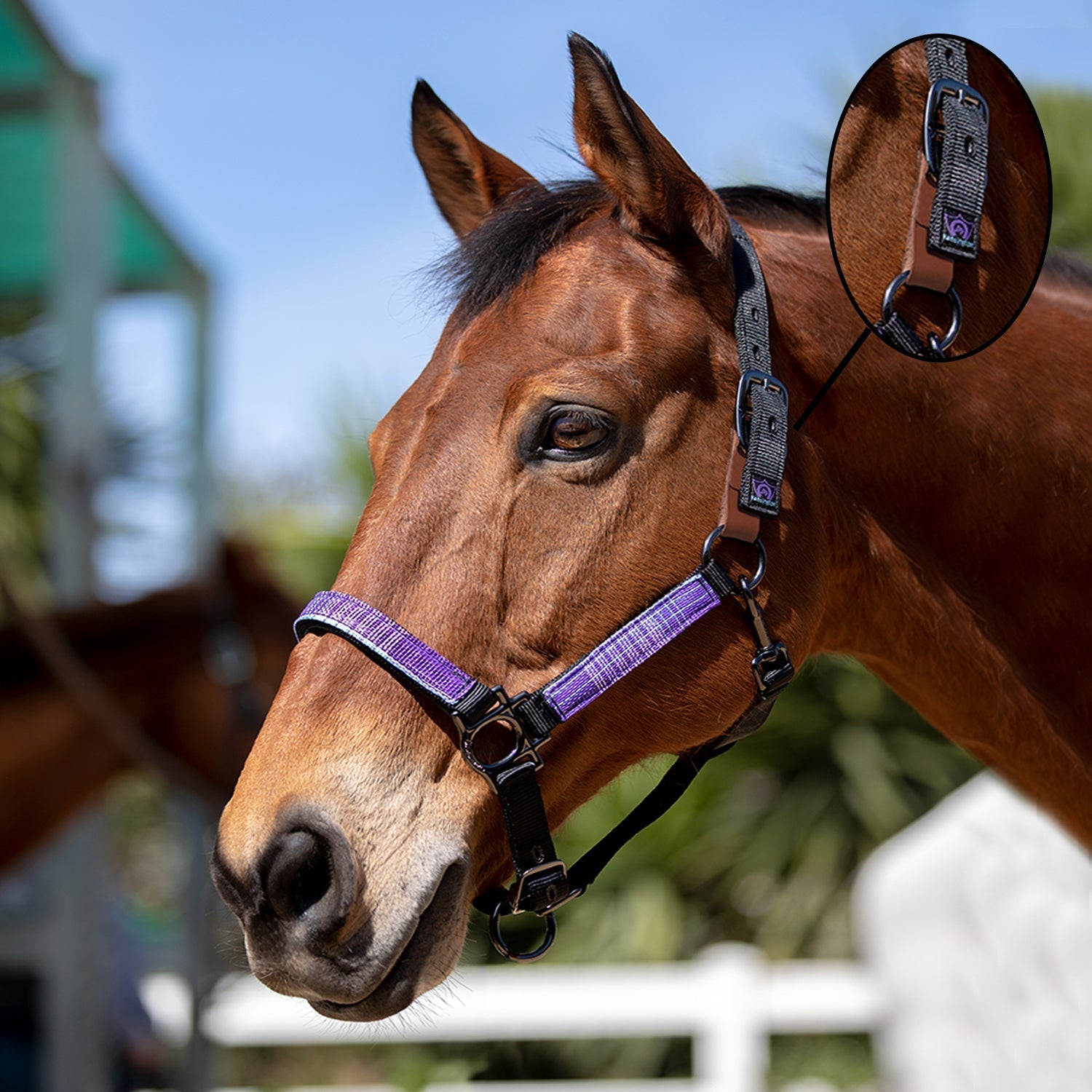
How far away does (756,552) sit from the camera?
1562 millimetres

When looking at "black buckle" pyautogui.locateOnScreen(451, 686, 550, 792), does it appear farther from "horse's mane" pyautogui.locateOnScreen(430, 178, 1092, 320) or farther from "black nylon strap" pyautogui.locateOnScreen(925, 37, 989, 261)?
"black nylon strap" pyautogui.locateOnScreen(925, 37, 989, 261)

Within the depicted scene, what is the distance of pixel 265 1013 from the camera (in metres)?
5.11

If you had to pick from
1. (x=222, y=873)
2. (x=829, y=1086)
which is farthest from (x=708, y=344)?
(x=829, y=1086)

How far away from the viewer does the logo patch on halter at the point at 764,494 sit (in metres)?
1.54

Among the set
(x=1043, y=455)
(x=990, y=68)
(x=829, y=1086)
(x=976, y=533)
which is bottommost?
(x=829, y=1086)

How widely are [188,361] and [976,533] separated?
20.2 feet

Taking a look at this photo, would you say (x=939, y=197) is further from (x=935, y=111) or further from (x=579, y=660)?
(x=579, y=660)

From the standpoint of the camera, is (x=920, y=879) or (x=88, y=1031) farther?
(x=88, y=1031)

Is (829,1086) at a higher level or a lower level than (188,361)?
lower

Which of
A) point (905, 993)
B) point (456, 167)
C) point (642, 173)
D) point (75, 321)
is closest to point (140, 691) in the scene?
point (75, 321)

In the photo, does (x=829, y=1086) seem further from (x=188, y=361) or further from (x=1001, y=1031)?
(x=188, y=361)

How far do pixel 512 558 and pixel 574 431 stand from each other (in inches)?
7.5

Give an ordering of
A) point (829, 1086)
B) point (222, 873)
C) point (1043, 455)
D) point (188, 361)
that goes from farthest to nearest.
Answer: point (188, 361) < point (829, 1086) < point (1043, 455) < point (222, 873)

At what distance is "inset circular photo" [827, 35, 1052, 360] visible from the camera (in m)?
1.53
